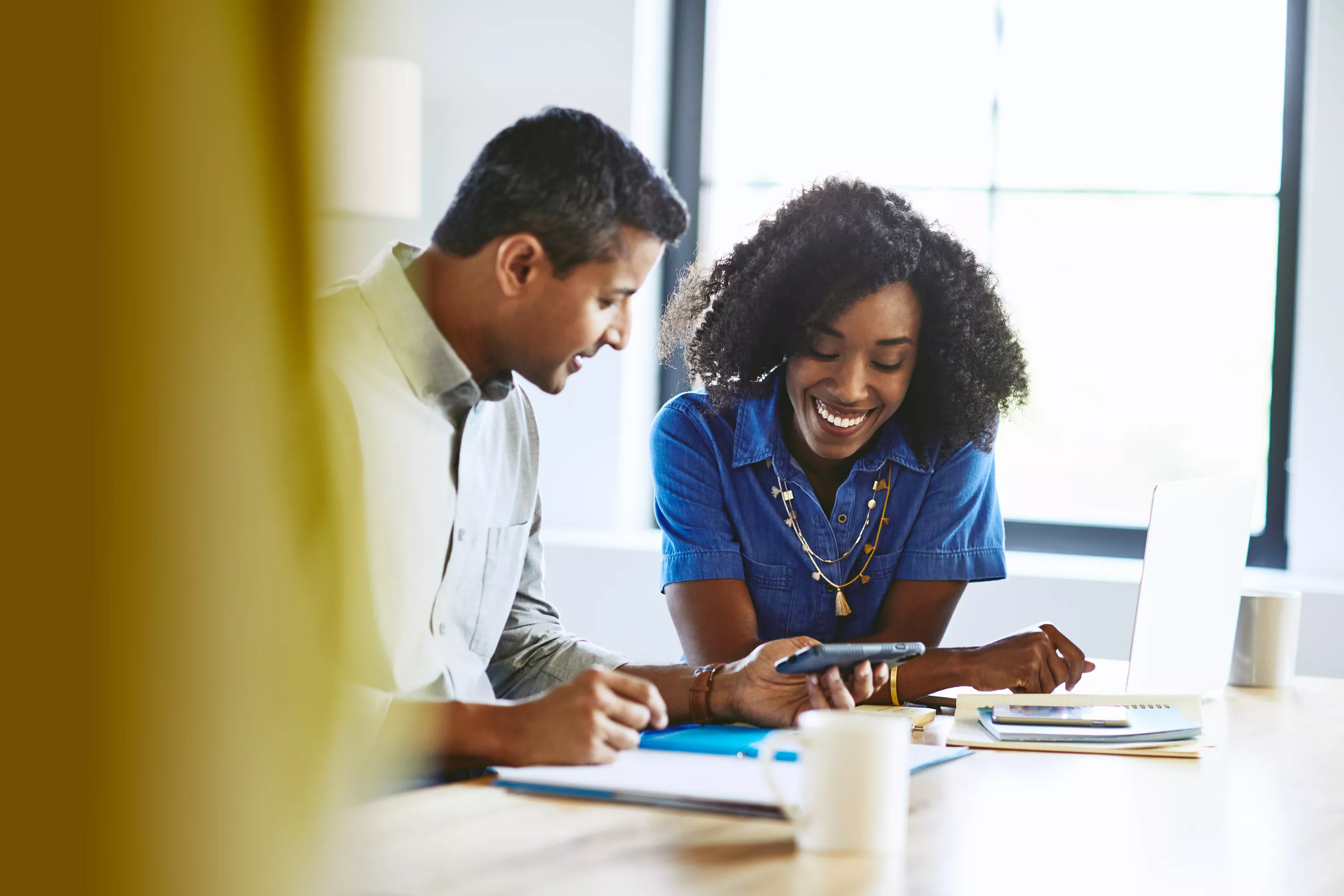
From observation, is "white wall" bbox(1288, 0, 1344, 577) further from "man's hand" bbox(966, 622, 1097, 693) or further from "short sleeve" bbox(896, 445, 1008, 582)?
"man's hand" bbox(966, 622, 1097, 693)

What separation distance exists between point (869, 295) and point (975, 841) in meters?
0.89

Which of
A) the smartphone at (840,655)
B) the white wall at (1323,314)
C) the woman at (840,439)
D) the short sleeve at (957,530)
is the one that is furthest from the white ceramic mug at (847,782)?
the white wall at (1323,314)

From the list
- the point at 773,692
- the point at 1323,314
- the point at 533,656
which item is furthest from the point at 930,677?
the point at 1323,314

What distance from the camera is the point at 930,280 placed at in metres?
1.64

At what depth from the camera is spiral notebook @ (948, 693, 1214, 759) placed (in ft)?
3.67

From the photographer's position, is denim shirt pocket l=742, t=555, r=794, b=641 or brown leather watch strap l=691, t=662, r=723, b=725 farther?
denim shirt pocket l=742, t=555, r=794, b=641

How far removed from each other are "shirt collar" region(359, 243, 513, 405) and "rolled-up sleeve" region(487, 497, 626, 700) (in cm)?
25

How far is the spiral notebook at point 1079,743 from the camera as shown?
1119mm

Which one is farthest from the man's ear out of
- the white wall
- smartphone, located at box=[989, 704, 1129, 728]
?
the white wall

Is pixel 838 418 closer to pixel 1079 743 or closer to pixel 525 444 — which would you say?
pixel 525 444

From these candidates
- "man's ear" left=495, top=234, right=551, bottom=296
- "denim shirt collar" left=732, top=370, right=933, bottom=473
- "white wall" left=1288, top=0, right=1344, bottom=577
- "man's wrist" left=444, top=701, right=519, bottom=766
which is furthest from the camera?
"white wall" left=1288, top=0, right=1344, bottom=577

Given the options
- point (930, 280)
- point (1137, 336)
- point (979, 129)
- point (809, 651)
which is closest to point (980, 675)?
point (809, 651)

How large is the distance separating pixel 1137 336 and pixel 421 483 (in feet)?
8.80

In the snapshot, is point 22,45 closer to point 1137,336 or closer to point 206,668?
point 206,668
